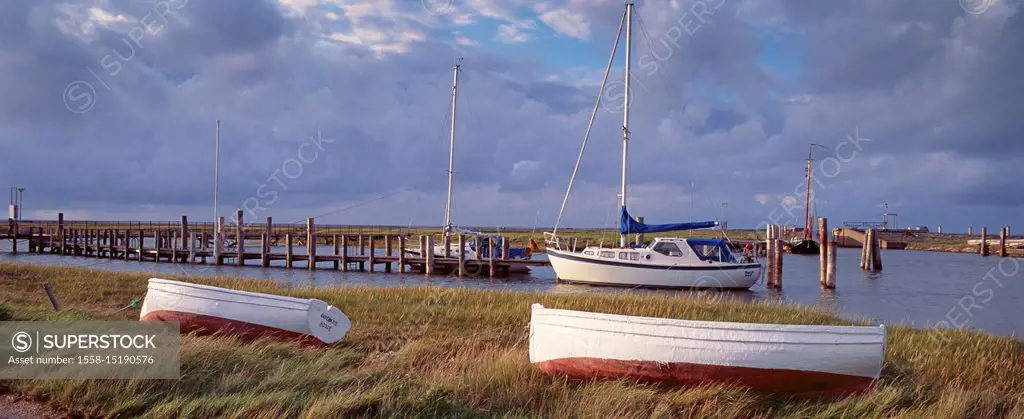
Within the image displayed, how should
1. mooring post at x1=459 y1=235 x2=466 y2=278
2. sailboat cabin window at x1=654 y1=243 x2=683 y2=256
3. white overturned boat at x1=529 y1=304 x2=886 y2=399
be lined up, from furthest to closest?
mooring post at x1=459 y1=235 x2=466 y2=278 → sailboat cabin window at x1=654 y1=243 x2=683 y2=256 → white overturned boat at x1=529 y1=304 x2=886 y2=399

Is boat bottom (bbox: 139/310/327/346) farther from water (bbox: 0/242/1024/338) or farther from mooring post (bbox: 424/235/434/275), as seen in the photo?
mooring post (bbox: 424/235/434/275)

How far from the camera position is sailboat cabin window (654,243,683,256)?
30.0m

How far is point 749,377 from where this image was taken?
845 centimetres

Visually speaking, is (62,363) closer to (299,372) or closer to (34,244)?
(299,372)

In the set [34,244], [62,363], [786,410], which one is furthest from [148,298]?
[34,244]

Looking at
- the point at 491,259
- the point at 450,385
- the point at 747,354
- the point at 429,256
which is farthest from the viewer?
the point at 429,256

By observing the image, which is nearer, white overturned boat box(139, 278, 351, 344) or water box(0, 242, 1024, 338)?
white overturned boat box(139, 278, 351, 344)

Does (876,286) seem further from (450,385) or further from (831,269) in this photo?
(450,385)

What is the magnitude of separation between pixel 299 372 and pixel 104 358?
2.26 metres

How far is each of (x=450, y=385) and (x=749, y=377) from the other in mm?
3540

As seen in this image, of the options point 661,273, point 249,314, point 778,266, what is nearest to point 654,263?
point 661,273

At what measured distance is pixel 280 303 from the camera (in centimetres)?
1120

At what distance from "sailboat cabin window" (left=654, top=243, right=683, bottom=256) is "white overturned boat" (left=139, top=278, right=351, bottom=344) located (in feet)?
67.4

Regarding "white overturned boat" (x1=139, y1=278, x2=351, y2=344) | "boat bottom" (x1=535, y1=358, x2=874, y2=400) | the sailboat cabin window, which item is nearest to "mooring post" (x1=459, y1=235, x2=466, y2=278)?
the sailboat cabin window
